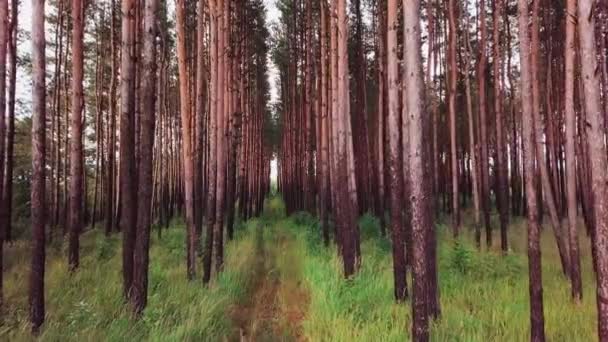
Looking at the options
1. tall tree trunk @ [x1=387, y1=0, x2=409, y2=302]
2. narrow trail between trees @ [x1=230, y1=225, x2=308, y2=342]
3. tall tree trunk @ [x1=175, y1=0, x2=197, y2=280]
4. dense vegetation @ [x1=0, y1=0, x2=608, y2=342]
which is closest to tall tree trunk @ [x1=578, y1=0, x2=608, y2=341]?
dense vegetation @ [x1=0, y1=0, x2=608, y2=342]

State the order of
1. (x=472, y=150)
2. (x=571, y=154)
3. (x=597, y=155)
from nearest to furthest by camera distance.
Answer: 1. (x=597, y=155)
2. (x=571, y=154)
3. (x=472, y=150)

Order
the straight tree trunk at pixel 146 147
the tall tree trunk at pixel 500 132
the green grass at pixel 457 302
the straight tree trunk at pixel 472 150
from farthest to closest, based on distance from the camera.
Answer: the straight tree trunk at pixel 472 150
the tall tree trunk at pixel 500 132
the straight tree trunk at pixel 146 147
the green grass at pixel 457 302

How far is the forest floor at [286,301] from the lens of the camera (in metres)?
5.04

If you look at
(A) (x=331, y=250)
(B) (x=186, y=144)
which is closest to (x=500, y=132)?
(A) (x=331, y=250)

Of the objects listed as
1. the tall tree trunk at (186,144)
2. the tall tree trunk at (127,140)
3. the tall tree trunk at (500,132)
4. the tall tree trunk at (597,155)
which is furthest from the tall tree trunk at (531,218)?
the tall tree trunk at (500,132)

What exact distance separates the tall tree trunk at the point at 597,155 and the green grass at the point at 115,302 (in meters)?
3.97

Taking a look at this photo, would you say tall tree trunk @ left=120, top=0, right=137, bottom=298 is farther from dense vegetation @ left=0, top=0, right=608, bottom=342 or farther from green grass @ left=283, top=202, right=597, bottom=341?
green grass @ left=283, top=202, right=597, bottom=341

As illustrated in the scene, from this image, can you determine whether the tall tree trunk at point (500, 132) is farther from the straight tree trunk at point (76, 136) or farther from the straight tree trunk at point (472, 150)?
the straight tree trunk at point (76, 136)

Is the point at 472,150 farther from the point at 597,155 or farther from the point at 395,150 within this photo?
the point at 597,155

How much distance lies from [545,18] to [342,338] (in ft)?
43.3

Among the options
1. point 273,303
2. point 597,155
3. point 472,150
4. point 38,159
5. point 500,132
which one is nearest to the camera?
point 597,155

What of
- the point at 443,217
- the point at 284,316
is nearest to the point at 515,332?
the point at 284,316

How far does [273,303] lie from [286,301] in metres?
0.21

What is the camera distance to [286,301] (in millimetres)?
7195
